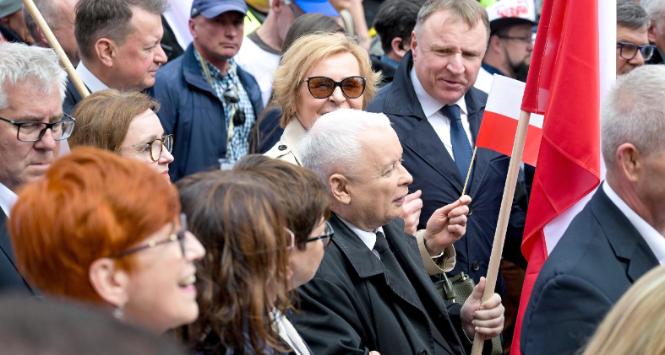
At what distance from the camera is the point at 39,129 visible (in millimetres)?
3438

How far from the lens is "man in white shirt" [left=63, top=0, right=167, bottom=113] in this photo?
4.88 meters

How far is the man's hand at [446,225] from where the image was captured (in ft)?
14.0

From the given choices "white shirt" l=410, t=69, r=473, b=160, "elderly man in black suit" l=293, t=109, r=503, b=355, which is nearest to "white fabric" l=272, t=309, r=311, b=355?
"elderly man in black suit" l=293, t=109, r=503, b=355

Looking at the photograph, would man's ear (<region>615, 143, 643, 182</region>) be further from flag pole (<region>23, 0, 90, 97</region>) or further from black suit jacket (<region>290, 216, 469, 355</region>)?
flag pole (<region>23, 0, 90, 97</region>)

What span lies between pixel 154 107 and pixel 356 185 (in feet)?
3.09

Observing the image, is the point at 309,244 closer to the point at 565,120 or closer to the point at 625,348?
the point at 625,348

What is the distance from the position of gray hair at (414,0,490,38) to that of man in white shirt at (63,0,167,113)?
1493mm

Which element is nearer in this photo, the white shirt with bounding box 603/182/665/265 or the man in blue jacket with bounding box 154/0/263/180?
the white shirt with bounding box 603/182/665/265

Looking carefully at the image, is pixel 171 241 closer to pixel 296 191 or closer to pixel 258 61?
pixel 296 191

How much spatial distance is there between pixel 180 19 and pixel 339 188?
10.2 ft

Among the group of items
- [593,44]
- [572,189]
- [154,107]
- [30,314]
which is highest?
[30,314]

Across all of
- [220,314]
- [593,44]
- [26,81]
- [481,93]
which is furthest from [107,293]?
[481,93]

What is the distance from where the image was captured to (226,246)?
250 centimetres

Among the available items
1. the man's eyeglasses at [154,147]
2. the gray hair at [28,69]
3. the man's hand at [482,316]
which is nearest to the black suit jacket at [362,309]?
the man's hand at [482,316]
